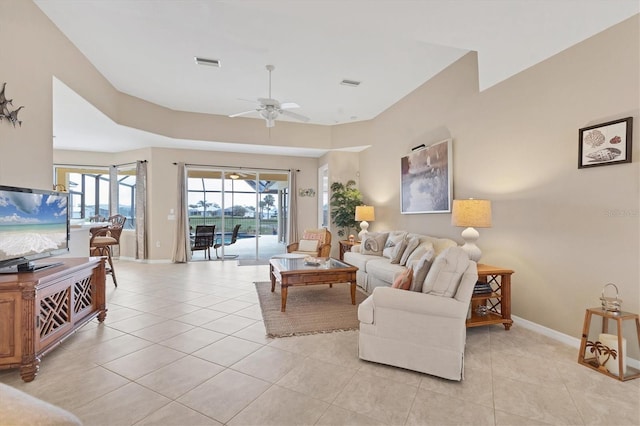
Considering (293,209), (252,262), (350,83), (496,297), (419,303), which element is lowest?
(252,262)

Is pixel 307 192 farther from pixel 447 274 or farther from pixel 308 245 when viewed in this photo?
pixel 447 274

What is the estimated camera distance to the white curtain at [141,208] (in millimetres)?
7621

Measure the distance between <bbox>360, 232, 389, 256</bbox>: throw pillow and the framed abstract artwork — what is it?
0.70 metres

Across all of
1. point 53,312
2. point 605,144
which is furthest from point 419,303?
point 53,312

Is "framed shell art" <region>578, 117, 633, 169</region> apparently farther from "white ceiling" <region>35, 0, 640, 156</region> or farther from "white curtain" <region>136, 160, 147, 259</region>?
"white curtain" <region>136, 160, 147, 259</region>

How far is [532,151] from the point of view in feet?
10.9

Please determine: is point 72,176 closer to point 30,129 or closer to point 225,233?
point 225,233

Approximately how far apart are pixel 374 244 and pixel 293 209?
11.4 ft

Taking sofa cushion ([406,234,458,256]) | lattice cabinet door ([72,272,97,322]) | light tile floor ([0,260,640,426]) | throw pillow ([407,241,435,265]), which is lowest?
light tile floor ([0,260,640,426])

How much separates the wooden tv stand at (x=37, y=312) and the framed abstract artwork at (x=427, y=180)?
15.1ft

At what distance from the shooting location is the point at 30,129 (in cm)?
309

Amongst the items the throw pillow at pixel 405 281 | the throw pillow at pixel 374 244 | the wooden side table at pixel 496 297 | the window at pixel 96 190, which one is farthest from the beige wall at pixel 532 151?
the window at pixel 96 190

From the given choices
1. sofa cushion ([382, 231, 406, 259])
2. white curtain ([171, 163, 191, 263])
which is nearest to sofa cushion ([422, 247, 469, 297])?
sofa cushion ([382, 231, 406, 259])

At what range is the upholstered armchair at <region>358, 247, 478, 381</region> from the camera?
7.58ft
